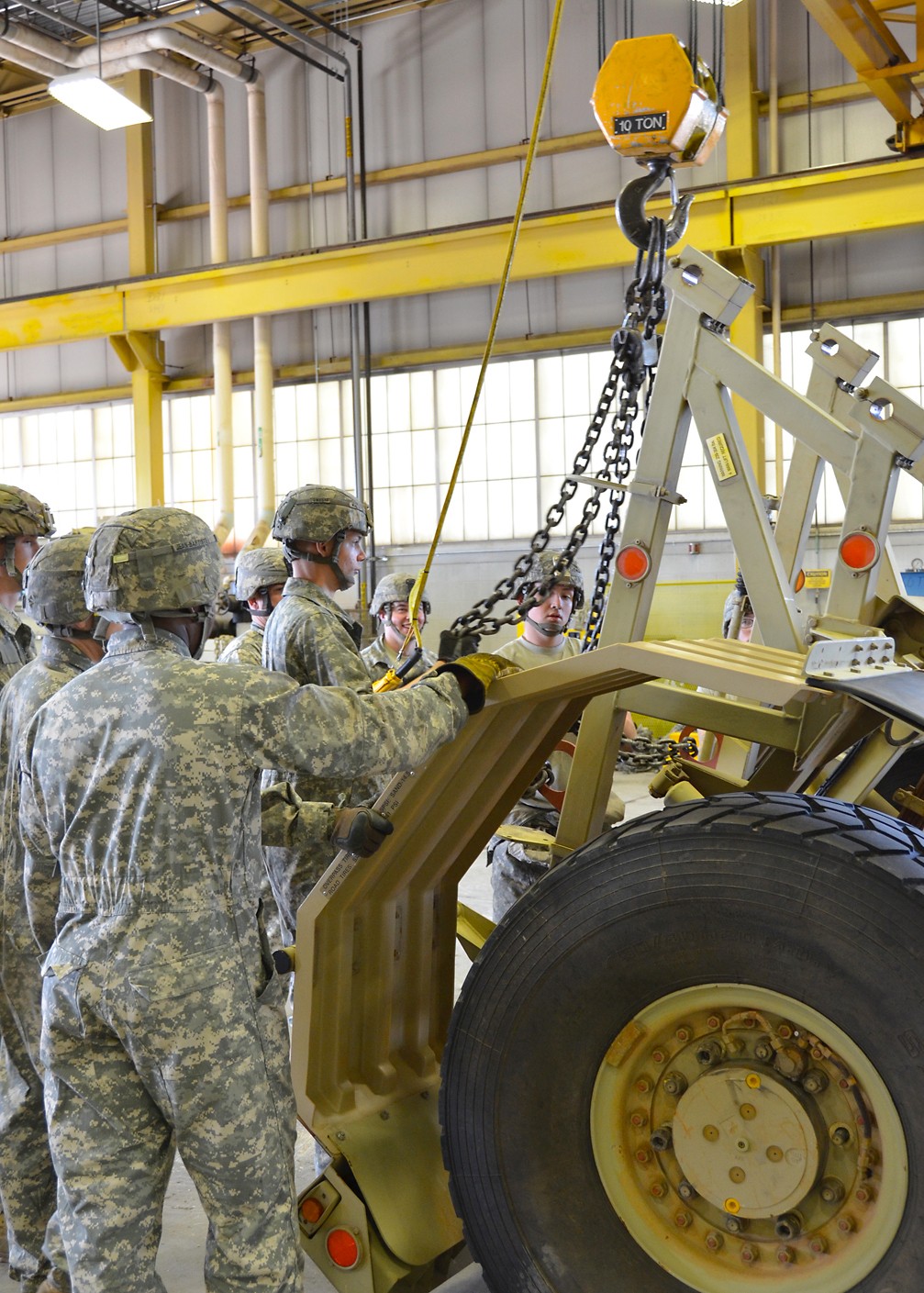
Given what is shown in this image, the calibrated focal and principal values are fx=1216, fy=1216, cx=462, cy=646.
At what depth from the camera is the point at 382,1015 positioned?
2781 mm

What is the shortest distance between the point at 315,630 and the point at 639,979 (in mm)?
1752

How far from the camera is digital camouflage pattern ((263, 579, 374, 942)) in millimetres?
3545

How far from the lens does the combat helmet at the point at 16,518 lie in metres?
4.24

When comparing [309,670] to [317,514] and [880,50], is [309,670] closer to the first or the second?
[317,514]

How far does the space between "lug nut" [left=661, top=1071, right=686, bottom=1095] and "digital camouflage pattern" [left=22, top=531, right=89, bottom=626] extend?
192cm

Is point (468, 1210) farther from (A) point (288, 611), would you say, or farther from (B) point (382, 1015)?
(A) point (288, 611)

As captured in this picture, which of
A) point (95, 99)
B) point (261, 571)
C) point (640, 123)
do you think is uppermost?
point (95, 99)

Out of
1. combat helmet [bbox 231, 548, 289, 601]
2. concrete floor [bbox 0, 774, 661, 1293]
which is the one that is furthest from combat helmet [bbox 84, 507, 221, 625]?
combat helmet [bbox 231, 548, 289, 601]

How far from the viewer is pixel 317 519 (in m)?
3.78

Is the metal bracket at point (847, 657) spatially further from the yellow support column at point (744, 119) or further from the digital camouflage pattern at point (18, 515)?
the yellow support column at point (744, 119)

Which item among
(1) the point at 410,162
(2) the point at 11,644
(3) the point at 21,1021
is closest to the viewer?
(3) the point at 21,1021

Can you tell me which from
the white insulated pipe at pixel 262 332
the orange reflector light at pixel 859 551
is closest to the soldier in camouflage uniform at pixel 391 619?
the orange reflector light at pixel 859 551

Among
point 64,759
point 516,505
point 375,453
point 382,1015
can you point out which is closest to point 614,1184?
point 382,1015

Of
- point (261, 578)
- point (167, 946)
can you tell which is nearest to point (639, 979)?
point (167, 946)
